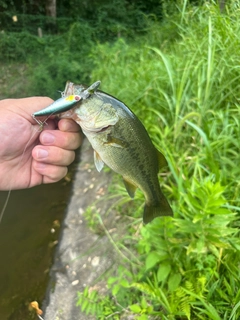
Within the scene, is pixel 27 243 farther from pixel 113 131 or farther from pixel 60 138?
pixel 113 131

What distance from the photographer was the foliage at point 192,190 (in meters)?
1.52

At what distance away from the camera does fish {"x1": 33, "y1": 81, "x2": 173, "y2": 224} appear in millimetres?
972

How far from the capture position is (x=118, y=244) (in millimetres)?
2352

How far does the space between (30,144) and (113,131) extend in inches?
25.8

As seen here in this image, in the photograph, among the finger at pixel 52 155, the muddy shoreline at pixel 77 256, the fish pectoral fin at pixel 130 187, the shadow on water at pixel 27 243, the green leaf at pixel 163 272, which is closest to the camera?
the fish pectoral fin at pixel 130 187

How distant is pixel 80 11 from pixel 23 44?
172 centimetres

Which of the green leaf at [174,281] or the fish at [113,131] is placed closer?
the fish at [113,131]

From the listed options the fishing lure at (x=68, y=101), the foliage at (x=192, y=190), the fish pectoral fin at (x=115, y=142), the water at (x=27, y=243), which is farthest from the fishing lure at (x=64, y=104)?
the water at (x=27, y=243)

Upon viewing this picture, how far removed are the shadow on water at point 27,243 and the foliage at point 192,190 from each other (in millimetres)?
884

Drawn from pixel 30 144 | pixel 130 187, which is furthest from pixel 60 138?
pixel 130 187

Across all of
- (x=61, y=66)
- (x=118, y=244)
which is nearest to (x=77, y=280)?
(x=118, y=244)

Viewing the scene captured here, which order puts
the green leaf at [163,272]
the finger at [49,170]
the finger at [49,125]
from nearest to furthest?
the finger at [49,125]
the finger at [49,170]
the green leaf at [163,272]

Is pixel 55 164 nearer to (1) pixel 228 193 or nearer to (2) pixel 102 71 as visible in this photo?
(1) pixel 228 193

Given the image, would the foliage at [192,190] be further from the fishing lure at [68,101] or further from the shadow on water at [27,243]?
the shadow on water at [27,243]
